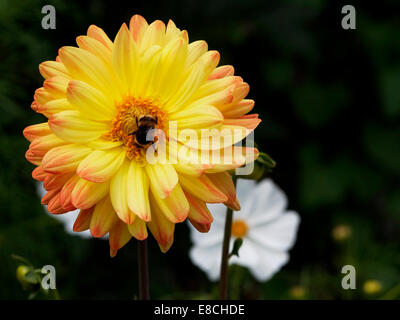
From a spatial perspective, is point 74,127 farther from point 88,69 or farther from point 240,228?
point 240,228

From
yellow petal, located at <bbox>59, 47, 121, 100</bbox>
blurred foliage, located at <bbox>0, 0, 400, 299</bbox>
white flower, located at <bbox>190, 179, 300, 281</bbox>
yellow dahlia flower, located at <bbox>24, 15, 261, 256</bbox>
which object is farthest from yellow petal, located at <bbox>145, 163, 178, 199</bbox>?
blurred foliage, located at <bbox>0, 0, 400, 299</bbox>

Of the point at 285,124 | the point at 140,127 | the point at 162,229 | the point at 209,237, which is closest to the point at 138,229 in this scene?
the point at 162,229

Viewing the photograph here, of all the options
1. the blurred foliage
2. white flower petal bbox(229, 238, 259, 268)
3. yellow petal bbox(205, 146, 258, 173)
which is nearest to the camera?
yellow petal bbox(205, 146, 258, 173)

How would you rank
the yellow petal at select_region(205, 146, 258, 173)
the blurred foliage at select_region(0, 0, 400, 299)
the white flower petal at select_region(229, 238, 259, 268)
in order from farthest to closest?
the blurred foliage at select_region(0, 0, 400, 299), the white flower petal at select_region(229, 238, 259, 268), the yellow petal at select_region(205, 146, 258, 173)

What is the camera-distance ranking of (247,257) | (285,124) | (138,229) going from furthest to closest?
(285,124)
(247,257)
(138,229)

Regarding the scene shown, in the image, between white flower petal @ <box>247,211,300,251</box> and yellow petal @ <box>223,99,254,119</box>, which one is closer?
yellow petal @ <box>223,99,254,119</box>

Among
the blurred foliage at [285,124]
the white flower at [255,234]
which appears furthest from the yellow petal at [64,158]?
the blurred foliage at [285,124]

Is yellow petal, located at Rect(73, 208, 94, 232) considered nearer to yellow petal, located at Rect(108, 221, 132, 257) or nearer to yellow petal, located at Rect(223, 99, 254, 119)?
yellow petal, located at Rect(108, 221, 132, 257)
